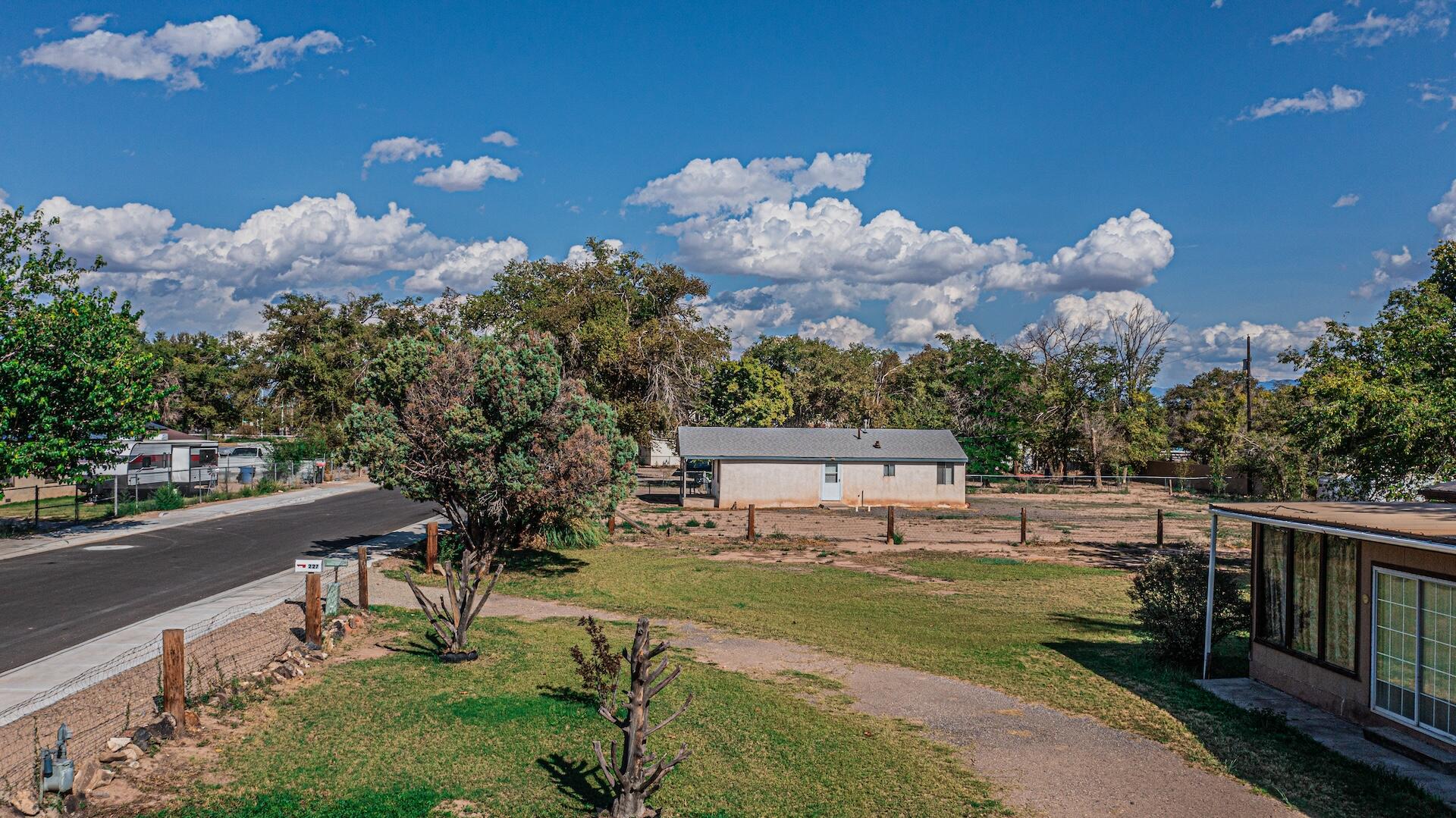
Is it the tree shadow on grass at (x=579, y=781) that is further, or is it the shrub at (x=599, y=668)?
the shrub at (x=599, y=668)

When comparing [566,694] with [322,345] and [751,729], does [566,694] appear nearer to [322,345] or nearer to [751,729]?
[751,729]

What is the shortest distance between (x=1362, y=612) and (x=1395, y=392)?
34.6ft

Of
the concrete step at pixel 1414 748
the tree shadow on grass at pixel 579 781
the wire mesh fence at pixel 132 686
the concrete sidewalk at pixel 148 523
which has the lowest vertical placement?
the concrete sidewalk at pixel 148 523

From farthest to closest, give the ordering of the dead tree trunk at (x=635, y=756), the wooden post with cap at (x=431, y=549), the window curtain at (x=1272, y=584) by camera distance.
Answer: the wooden post with cap at (x=431, y=549)
the window curtain at (x=1272, y=584)
the dead tree trunk at (x=635, y=756)

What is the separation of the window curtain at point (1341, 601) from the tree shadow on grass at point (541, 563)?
15.3 m

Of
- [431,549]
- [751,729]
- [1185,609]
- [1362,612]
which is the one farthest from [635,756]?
[431,549]

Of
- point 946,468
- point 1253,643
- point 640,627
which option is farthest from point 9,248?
point 946,468

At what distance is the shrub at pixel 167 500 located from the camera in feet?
102

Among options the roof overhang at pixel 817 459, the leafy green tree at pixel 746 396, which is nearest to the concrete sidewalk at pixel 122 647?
the roof overhang at pixel 817 459

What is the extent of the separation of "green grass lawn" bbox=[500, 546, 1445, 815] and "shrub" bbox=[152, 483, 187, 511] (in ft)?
56.0

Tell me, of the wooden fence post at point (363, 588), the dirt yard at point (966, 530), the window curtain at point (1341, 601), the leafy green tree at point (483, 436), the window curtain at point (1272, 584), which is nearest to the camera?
the window curtain at point (1341, 601)

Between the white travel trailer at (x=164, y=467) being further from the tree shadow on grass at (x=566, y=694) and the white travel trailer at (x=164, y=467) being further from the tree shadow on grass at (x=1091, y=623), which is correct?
the tree shadow on grass at (x=1091, y=623)

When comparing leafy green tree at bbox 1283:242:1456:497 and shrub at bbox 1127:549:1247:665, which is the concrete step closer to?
shrub at bbox 1127:549:1247:665

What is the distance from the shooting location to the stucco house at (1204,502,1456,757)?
893cm
